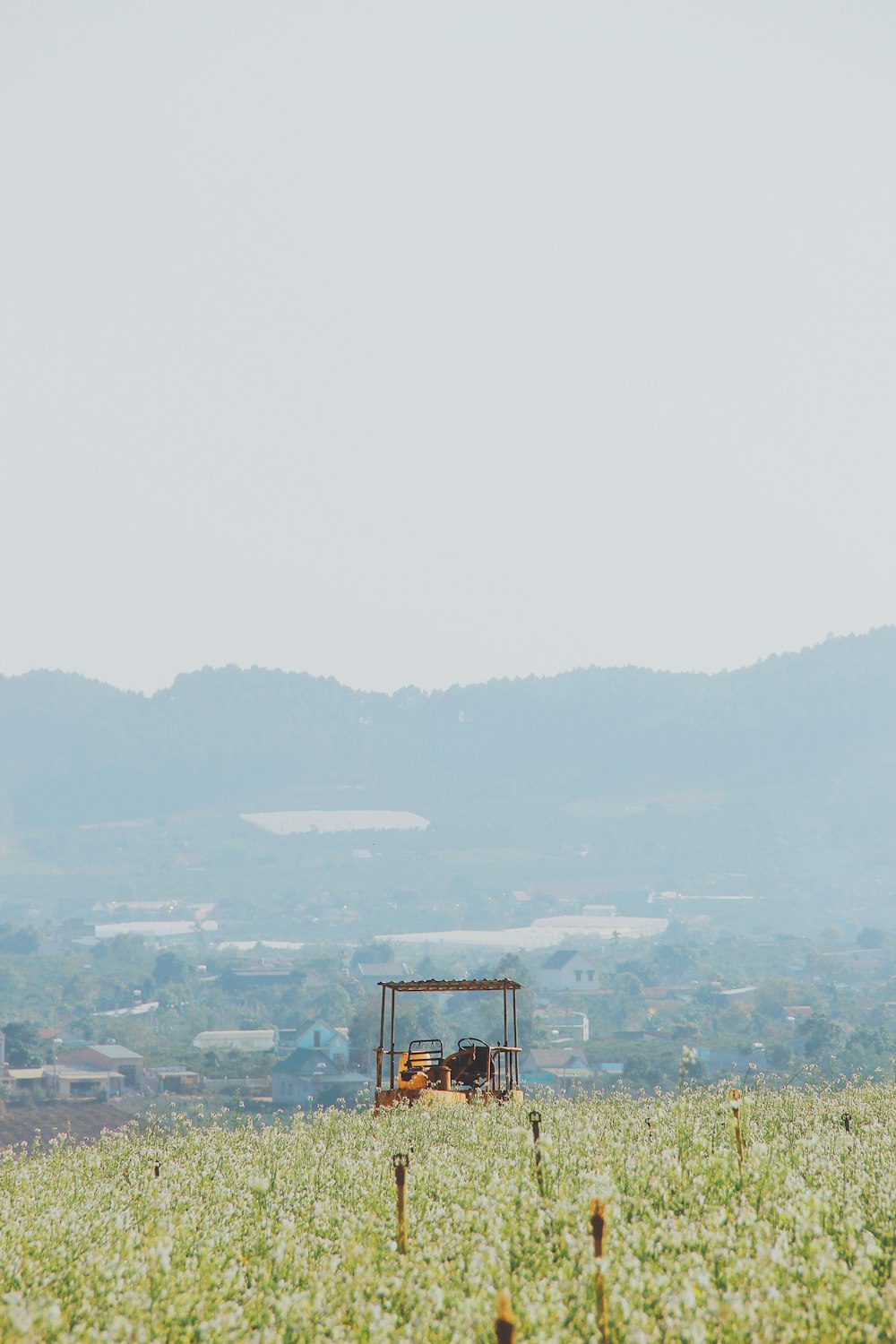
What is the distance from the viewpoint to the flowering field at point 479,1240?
8.78 m

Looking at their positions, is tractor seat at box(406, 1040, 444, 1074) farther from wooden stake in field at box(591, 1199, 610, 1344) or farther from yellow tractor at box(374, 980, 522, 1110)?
wooden stake in field at box(591, 1199, 610, 1344)

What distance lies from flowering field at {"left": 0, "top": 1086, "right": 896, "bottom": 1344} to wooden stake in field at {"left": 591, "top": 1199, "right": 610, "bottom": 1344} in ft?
0.30

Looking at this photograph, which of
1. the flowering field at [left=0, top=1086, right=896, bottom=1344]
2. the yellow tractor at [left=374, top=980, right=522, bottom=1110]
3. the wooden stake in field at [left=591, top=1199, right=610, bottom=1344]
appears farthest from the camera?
the yellow tractor at [left=374, top=980, right=522, bottom=1110]

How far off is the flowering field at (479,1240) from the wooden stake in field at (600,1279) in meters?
0.09

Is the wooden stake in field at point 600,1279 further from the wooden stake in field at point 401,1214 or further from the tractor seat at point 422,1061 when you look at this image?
the tractor seat at point 422,1061

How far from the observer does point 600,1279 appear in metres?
8.54

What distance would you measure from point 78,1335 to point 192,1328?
840 millimetres

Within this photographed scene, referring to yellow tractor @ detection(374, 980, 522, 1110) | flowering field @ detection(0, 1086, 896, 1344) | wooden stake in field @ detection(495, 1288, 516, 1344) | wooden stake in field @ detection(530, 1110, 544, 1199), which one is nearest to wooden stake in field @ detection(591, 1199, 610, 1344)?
flowering field @ detection(0, 1086, 896, 1344)

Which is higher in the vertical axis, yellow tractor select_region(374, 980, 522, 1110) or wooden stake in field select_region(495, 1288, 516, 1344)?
wooden stake in field select_region(495, 1288, 516, 1344)

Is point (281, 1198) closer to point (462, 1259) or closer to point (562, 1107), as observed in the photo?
point (462, 1259)

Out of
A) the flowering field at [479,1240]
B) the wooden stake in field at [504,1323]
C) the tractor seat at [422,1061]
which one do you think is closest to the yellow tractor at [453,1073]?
the tractor seat at [422,1061]

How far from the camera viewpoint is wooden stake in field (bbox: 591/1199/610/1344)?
8.38m

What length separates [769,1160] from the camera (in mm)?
12977

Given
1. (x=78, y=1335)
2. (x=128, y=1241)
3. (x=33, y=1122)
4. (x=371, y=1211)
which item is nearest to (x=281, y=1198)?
(x=371, y=1211)
